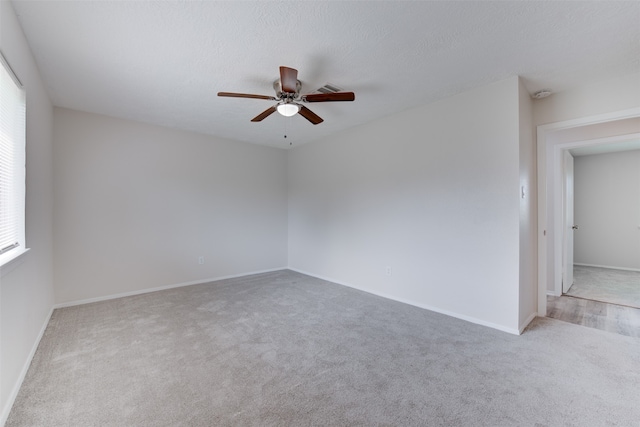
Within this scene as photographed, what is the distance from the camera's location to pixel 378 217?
3.97 meters

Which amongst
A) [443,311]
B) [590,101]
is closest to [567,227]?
[590,101]

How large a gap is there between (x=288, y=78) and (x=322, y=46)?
1.22 feet

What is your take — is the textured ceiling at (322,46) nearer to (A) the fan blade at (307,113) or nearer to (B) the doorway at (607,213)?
(A) the fan blade at (307,113)

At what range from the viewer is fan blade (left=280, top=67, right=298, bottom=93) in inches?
83.1

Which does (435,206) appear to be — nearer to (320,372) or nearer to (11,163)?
(320,372)

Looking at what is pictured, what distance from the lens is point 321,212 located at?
4984 mm

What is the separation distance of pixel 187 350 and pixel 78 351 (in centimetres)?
91

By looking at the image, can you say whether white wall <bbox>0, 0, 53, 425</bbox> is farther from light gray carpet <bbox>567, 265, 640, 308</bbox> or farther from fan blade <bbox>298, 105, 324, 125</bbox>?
light gray carpet <bbox>567, 265, 640, 308</bbox>

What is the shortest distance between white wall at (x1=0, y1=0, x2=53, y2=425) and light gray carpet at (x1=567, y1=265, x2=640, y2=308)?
5962 mm

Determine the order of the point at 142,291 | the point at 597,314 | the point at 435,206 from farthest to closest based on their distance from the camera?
the point at 142,291, the point at 435,206, the point at 597,314

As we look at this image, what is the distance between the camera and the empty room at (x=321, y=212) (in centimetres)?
178

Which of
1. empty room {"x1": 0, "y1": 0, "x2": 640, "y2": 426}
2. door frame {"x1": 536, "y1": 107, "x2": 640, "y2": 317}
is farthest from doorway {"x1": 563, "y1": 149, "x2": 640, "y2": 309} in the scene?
empty room {"x1": 0, "y1": 0, "x2": 640, "y2": 426}

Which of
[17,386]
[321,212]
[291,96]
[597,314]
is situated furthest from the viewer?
[321,212]

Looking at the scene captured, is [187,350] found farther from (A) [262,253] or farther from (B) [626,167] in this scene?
(B) [626,167]
